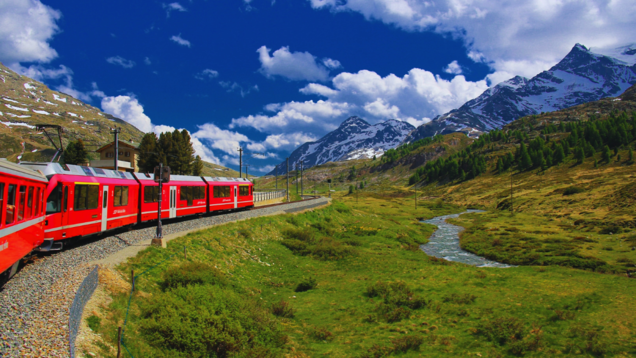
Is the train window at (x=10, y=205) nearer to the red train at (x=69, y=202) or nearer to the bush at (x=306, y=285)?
the red train at (x=69, y=202)

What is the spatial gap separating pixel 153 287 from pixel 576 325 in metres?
21.9

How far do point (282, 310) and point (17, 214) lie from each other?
1241 cm

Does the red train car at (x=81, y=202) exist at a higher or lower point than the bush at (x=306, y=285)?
higher

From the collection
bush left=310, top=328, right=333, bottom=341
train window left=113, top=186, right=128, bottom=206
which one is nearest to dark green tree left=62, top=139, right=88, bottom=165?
train window left=113, top=186, right=128, bottom=206

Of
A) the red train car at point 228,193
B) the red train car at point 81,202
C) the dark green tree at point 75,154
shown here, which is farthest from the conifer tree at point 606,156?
the dark green tree at point 75,154

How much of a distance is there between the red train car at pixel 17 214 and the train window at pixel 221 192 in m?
21.4

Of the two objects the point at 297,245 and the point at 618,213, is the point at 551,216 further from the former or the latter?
the point at 297,245

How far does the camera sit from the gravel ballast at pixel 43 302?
7172mm

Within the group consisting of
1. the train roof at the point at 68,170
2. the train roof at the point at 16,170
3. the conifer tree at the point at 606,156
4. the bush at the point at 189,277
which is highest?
the conifer tree at the point at 606,156

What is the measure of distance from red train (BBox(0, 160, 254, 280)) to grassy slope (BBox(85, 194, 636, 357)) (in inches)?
146

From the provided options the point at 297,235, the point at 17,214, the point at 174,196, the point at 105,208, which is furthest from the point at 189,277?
the point at 297,235

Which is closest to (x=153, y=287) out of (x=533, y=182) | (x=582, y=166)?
(x=533, y=182)

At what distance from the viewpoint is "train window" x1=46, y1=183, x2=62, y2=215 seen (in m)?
16.4

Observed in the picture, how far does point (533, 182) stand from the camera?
128875mm
